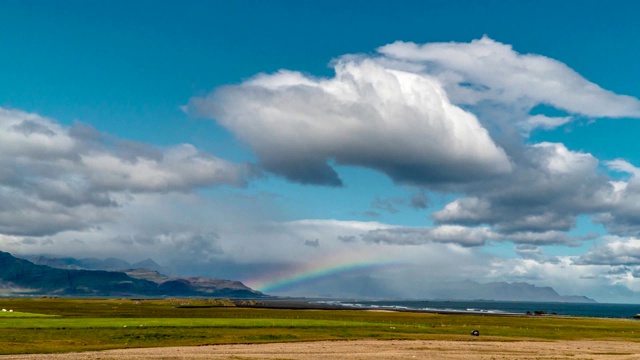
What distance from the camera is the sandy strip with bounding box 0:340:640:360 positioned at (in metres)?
56.0

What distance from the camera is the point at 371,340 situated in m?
77.1

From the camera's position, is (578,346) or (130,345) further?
(578,346)

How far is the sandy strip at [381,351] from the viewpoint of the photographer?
56.0 metres

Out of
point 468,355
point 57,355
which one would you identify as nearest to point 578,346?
point 468,355

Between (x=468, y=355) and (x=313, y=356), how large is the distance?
1781 centimetres

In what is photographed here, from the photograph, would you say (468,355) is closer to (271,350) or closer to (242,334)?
(271,350)

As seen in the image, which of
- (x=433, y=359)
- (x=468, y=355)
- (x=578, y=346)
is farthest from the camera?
(x=578, y=346)

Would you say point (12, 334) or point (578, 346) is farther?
point (578, 346)

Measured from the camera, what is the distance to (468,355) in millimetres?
61312

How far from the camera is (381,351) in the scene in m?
63.5

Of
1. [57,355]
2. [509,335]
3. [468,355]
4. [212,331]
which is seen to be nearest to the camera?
[57,355]

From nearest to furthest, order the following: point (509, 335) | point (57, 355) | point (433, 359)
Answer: point (57, 355)
point (433, 359)
point (509, 335)

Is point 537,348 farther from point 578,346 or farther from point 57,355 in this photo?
point 57,355

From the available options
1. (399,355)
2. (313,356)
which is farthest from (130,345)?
(399,355)
